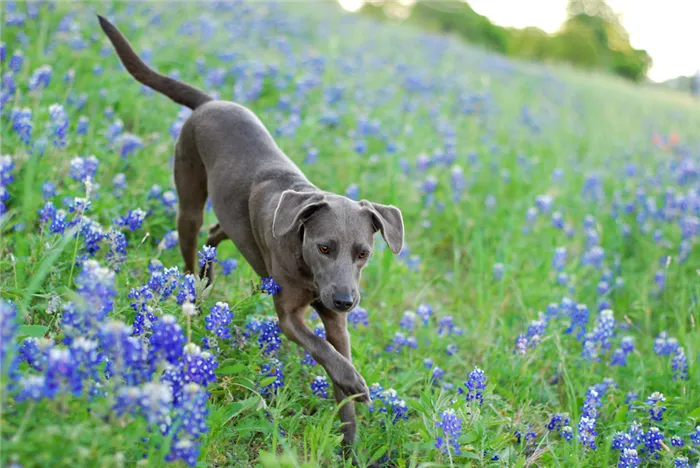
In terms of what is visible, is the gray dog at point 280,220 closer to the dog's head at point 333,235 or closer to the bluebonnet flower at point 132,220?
the dog's head at point 333,235

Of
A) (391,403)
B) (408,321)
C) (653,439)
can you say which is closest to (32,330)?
(391,403)

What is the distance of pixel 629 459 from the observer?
3.21 metres

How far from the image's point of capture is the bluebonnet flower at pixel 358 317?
4.22m

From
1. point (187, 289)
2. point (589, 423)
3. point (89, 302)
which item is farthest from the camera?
point (589, 423)

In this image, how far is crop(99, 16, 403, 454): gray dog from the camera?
3.34 m

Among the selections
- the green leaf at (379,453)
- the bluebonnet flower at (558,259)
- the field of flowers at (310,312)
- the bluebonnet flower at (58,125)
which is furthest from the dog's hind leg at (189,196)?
the bluebonnet flower at (558,259)

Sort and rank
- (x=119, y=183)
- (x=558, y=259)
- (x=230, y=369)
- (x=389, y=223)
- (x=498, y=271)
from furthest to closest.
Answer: (x=558, y=259), (x=498, y=271), (x=119, y=183), (x=389, y=223), (x=230, y=369)

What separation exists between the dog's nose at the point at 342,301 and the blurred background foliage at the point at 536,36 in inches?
1261

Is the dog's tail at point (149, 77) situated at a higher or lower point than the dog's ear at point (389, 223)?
higher

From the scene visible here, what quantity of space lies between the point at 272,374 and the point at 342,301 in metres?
0.63

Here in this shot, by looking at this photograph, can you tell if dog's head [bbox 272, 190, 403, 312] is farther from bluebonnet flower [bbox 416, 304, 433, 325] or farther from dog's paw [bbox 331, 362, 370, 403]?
bluebonnet flower [bbox 416, 304, 433, 325]

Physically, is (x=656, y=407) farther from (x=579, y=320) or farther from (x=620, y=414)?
(x=579, y=320)

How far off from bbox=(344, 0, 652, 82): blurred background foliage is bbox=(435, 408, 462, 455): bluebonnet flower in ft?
106

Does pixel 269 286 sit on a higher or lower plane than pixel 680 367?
higher
